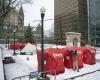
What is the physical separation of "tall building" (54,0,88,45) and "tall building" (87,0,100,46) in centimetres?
744

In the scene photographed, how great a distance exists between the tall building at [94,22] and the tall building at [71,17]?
7.44 meters

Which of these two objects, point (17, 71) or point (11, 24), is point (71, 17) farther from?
point (17, 71)

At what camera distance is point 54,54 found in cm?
1755

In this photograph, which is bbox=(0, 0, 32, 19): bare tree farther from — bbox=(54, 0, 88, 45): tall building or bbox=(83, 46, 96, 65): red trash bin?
bbox=(54, 0, 88, 45): tall building

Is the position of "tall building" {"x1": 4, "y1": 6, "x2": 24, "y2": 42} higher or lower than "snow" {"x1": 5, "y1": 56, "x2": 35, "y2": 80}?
higher

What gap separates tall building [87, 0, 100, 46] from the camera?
256ft

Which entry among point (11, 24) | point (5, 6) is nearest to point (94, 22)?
point (11, 24)

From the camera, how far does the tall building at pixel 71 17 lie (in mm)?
95375

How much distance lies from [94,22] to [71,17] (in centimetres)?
3500

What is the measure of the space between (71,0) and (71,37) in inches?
3310

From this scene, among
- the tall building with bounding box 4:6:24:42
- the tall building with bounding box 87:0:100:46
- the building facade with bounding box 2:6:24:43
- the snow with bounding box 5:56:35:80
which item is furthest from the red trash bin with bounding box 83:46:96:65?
the tall building with bounding box 87:0:100:46

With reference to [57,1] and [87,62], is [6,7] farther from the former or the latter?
[57,1]

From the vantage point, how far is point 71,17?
373 ft

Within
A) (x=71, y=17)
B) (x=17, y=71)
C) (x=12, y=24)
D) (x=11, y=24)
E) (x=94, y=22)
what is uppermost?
(x=71, y=17)
